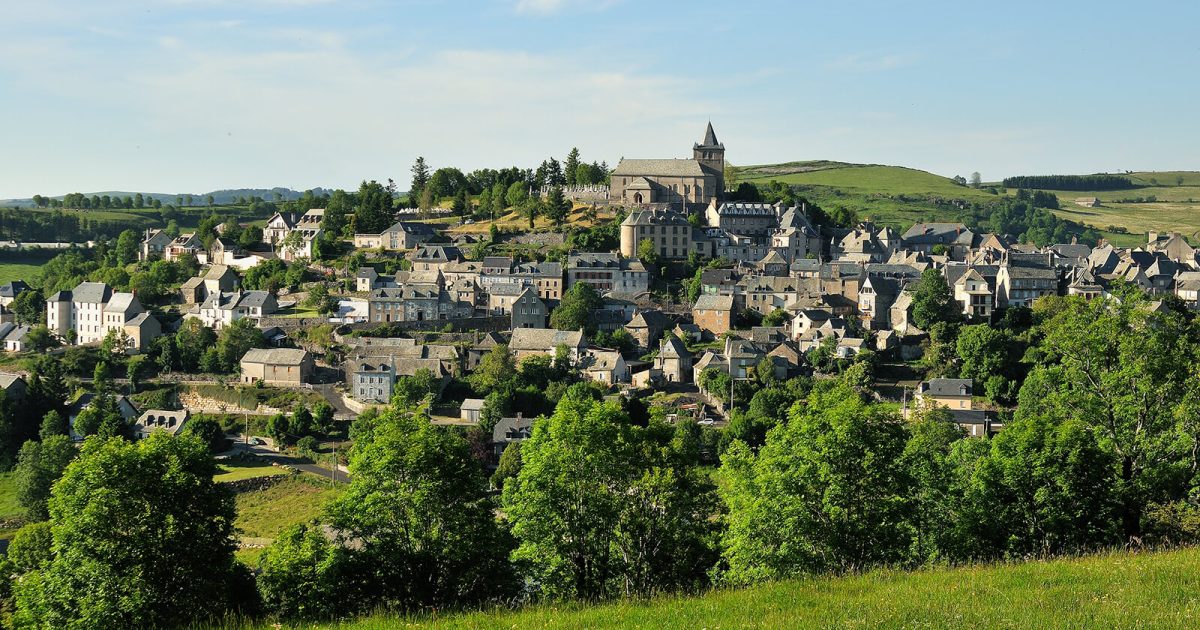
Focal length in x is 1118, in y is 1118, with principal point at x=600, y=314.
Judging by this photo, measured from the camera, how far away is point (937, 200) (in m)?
171

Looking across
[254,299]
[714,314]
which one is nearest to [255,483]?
[254,299]

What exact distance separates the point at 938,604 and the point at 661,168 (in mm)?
89487

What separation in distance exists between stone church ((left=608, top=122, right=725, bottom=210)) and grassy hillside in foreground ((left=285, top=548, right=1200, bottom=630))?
82510 millimetres

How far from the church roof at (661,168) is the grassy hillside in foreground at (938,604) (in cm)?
8573

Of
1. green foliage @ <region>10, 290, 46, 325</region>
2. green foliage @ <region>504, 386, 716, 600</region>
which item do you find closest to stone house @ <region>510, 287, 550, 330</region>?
green foliage @ <region>10, 290, 46, 325</region>

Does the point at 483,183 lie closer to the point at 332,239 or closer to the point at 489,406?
the point at 332,239

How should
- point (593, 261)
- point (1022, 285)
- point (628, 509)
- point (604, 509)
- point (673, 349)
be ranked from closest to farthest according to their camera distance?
point (604, 509) < point (628, 509) < point (673, 349) < point (1022, 285) < point (593, 261)

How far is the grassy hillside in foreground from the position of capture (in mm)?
14234

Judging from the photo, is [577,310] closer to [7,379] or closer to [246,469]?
[246,469]

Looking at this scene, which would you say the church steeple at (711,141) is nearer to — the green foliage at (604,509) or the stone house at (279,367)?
the stone house at (279,367)

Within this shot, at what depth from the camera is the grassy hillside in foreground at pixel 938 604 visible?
14234mm

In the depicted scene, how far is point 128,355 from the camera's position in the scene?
241 ft

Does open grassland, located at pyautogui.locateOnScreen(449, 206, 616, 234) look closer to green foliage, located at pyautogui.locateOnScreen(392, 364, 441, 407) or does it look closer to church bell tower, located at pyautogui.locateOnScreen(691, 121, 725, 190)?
church bell tower, located at pyautogui.locateOnScreen(691, 121, 725, 190)

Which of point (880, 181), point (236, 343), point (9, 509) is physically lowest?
point (9, 509)
